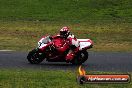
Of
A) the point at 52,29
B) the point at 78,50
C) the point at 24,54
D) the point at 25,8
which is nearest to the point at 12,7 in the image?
the point at 25,8

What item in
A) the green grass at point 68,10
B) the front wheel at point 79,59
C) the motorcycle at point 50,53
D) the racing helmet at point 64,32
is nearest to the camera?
the racing helmet at point 64,32

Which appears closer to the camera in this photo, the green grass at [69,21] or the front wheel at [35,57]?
the front wheel at [35,57]

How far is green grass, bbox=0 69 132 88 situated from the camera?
A: 13.0m

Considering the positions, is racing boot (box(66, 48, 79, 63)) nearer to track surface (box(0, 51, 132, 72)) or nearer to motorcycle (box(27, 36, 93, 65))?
motorcycle (box(27, 36, 93, 65))

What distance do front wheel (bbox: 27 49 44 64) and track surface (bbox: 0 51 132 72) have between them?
0.18 meters

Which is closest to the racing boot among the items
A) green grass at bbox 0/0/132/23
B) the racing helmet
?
the racing helmet

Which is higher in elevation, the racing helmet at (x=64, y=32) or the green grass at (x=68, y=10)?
the racing helmet at (x=64, y=32)

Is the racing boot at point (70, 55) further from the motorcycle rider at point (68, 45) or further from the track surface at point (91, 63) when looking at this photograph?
the track surface at point (91, 63)

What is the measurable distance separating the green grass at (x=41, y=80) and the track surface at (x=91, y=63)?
245 centimetres

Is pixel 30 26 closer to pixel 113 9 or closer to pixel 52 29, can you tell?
pixel 52 29

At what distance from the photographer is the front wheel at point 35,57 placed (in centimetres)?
1848

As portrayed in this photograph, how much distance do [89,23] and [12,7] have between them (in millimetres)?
11978

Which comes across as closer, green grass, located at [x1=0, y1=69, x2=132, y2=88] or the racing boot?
green grass, located at [x1=0, y1=69, x2=132, y2=88]

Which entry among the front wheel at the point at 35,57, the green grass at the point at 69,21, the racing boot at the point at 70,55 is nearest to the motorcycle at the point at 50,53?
the front wheel at the point at 35,57
